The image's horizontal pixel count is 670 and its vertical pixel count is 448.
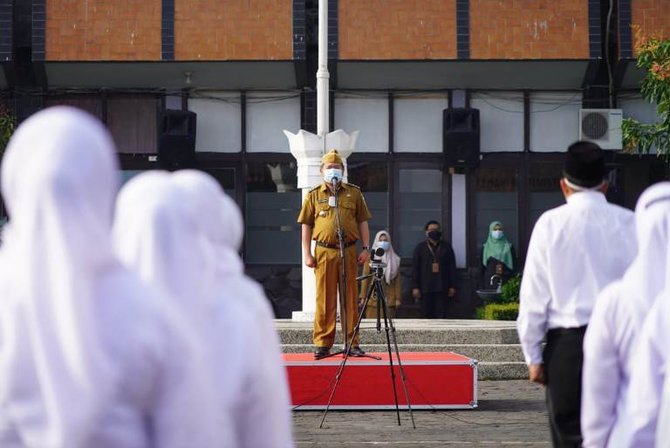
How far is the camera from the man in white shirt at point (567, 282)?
6383 mm

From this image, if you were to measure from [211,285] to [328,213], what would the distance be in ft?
33.6

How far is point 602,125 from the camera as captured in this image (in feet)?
79.7

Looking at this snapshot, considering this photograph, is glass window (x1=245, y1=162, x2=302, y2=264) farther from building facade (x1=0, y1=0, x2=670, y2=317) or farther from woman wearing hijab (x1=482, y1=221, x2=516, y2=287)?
woman wearing hijab (x1=482, y1=221, x2=516, y2=287)

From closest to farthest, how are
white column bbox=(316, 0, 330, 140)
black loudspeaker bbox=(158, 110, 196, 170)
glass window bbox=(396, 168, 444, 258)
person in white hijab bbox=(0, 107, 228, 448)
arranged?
person in white hijab bbox=(0, 107, 228, 448)
white column bbox=(316, 0, 330, 140)
black loudspeaker bbox=(158, 110, 196, 170)
glass window bbox=(396, 168, 444, 258)

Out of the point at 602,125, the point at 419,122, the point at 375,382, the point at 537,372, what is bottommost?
the point at 375,382

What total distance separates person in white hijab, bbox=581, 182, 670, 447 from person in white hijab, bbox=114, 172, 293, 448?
1.61 metres

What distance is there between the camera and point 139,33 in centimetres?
2466

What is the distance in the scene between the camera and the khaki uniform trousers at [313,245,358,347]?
13719mm

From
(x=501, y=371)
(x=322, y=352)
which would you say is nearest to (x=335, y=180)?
(x=322, y=352)

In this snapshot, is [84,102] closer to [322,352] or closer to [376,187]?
[376,187]

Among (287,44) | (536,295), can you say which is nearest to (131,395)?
(536,295)

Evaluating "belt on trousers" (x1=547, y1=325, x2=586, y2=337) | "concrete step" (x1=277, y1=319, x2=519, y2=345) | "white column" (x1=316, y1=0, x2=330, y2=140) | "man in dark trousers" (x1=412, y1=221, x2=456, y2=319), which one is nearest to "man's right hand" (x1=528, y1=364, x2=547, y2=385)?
"belt on trousers" (x1=547, y1=325, x2=586, y2=337)

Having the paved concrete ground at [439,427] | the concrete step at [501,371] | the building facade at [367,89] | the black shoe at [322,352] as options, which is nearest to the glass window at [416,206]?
the building facade at [367,89]

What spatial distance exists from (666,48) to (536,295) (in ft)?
44.0
